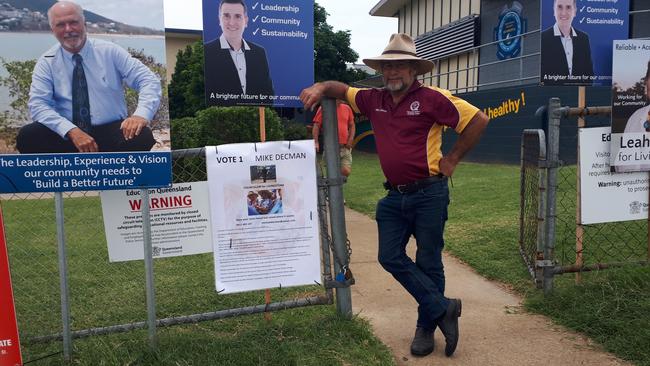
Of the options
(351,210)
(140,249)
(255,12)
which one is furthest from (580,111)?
(351,210)

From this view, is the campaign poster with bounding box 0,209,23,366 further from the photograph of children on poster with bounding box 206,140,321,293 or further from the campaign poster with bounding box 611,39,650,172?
the campaign poster with bounding box 611,39,650,172

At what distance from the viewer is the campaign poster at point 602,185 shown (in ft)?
14.5

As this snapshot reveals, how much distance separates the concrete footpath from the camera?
3.52 meters

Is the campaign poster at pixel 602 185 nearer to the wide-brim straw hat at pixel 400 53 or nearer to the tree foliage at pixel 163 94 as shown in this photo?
the wide-brim straw hat at pixel 400 53

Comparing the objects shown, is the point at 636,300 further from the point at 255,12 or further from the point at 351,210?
the point at 351,210

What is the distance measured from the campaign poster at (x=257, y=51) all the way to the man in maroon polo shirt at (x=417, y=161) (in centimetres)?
39

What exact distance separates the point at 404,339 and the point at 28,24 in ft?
10.0

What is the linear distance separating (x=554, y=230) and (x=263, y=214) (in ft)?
7.96

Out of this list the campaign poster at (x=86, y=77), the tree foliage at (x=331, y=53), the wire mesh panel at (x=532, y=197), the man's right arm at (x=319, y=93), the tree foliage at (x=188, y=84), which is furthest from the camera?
the tree foliage at (x=331, y=53)

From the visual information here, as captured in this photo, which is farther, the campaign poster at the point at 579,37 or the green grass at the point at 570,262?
the campaign poster at the point at 579,37

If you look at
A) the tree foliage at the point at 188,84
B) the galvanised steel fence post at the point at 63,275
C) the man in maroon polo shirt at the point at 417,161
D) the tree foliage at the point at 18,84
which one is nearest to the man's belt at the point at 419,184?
the man in maroon polo shirt at the point at 417,161

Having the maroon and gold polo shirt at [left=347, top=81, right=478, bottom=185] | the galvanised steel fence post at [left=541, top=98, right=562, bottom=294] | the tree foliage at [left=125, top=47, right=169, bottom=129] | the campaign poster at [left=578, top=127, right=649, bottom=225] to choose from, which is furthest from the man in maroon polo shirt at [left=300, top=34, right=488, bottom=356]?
the campaign poster at [left=578, top=127, right=649, bottom=225]

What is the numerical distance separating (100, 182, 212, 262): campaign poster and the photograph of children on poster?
20 centimetres

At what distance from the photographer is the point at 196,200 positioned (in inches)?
142
